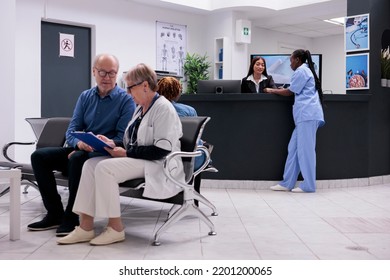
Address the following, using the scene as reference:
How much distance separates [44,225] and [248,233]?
4.53ft

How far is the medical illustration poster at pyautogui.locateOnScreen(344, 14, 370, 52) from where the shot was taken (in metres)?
5.96

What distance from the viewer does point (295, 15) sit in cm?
974

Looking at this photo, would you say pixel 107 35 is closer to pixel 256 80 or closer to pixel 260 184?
pixel 256 80

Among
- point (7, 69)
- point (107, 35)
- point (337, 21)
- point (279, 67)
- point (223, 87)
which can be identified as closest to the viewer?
point (7, 69)

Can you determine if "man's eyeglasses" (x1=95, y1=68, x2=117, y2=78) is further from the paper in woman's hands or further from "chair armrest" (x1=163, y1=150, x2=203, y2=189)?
"chair armrest" (x1=163, y1=150, x2=203, y2=189)

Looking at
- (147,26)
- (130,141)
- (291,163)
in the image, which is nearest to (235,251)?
(130,141)

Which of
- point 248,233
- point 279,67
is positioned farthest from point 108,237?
point 279,67

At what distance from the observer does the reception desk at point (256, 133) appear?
18.1 ft

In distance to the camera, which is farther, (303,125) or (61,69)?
(61,69)

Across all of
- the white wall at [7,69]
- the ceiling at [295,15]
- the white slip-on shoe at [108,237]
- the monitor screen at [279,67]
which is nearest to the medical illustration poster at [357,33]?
the ceiling at [295,15]

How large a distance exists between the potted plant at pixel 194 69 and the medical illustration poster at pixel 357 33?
11.8ft

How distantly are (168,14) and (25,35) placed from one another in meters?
2.93

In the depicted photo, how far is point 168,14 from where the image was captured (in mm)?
9133

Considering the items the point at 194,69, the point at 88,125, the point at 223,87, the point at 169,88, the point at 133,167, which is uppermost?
the point at 194,69
